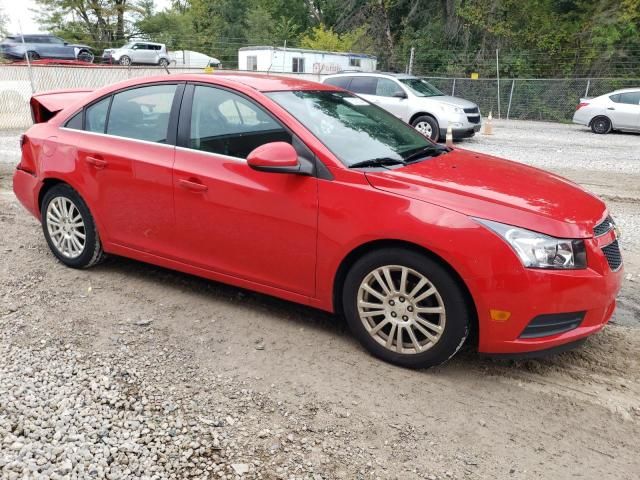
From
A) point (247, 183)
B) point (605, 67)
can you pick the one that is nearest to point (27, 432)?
point (247, 183)

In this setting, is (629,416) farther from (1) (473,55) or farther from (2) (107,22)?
(2) (107,22)

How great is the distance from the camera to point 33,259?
5.11m

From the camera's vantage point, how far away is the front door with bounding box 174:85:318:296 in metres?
3.57

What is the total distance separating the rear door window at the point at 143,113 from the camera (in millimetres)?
4207

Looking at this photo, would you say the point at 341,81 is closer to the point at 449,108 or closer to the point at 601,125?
the point at 449,108

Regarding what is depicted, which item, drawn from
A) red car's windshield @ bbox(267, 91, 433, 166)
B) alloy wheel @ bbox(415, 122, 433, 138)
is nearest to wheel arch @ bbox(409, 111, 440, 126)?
alloy wheel @ bbox(415, 122, 433, 138)

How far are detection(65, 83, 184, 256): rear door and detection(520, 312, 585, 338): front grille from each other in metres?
2.51

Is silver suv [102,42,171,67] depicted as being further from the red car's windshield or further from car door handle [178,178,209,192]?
car door handle [178,178,209,192]

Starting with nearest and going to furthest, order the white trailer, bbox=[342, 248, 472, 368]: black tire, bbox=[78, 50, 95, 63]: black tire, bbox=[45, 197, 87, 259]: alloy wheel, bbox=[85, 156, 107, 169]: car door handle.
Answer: bbox=[342, 248, 472, 368]: black tire → bbox=[85, 156, 107, 169]: car door handle → bbox=[45, 197, 87, 259]: alloy wheel → the white trailer → bbox=[78, 50, 95, 63]: black tire

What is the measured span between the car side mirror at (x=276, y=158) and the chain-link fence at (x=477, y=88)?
15112 mm

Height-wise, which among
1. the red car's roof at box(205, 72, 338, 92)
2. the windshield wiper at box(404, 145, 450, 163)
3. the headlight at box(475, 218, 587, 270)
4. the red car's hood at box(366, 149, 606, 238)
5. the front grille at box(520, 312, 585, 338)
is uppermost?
the red car's roof at box(205, 72, 338, 92)

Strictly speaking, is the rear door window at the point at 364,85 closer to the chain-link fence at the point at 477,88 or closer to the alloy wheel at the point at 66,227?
the chain-link fence at the point at 477,88

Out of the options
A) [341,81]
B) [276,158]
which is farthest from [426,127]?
[276,158]

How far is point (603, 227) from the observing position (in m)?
3.31
